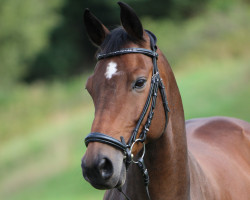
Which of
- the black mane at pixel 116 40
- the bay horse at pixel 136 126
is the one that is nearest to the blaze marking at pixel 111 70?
the bay horse at pixel 136 126

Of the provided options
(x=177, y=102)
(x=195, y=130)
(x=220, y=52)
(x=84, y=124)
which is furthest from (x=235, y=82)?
(x=177, y=102)

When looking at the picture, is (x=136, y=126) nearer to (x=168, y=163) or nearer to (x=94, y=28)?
(x=168, y=163)

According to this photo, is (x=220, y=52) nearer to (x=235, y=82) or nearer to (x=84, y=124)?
(x=235, y=82)

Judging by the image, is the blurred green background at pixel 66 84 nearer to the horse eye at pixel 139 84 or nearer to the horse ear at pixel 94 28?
the horse ear at pixel 94 28

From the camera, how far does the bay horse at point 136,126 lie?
298 centimetres

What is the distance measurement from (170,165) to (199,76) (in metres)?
16.8

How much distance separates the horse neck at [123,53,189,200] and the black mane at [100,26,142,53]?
324mm

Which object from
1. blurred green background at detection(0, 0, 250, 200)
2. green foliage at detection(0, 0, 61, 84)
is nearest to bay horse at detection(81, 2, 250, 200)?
blurred green background at detection(0, 0, 250, 200)

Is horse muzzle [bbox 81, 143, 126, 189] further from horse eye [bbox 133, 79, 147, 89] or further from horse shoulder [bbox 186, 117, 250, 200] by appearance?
horse shoulder [bbox 186, 117, 250, 200]

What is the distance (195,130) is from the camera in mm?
5168

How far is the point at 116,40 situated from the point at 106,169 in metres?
0.90

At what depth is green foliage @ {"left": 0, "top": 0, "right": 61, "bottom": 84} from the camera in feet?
84.5

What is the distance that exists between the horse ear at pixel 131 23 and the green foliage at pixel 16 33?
2314 cm

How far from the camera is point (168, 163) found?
3.49 metres
